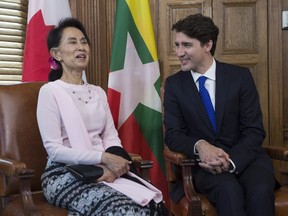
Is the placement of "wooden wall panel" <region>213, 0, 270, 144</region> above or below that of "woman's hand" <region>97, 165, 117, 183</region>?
above

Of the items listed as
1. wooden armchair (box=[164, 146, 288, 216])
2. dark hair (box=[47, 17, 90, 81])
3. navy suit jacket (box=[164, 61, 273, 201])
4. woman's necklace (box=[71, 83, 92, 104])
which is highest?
dark hair (box=[47, 17, 90, 81])

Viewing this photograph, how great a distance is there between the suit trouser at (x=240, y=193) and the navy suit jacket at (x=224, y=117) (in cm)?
15

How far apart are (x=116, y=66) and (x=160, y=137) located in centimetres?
55

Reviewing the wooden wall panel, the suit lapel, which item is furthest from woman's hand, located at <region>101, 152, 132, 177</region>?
the wooden wall panel

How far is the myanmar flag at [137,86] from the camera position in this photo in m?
3.29

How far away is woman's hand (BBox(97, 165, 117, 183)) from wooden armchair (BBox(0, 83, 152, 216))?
20 centimetres

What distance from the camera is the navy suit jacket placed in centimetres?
260

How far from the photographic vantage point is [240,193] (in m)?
2.32

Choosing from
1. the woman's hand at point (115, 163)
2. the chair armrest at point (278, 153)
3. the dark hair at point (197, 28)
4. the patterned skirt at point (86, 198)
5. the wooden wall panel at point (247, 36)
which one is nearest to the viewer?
the patterned skirt at point (86, 198)

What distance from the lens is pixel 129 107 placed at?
3.30m

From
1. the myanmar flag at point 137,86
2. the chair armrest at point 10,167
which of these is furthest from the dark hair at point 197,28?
the chair armrest at point 10,167

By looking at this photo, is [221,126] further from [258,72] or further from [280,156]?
[258,72]

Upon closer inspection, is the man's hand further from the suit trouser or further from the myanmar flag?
the myanmar flag

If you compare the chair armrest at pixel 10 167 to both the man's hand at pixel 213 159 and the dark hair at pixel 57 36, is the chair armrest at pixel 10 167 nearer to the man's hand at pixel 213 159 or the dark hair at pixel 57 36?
the dark hair at pixel 57 36
